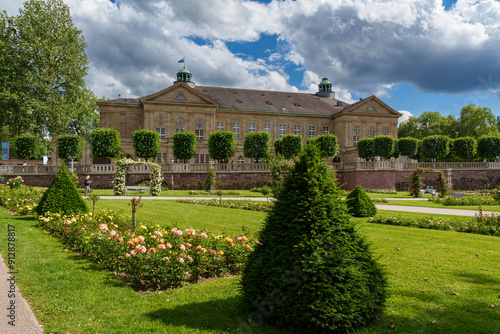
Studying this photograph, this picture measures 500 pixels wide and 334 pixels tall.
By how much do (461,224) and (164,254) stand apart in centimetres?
1087

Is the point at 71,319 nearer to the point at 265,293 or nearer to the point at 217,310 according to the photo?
the point at 217,310

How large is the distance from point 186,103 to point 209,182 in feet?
80.0

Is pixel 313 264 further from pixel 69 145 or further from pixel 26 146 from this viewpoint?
pixel 26 146

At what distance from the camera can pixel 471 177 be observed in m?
41.9

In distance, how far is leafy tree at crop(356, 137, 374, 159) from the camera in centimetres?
4650

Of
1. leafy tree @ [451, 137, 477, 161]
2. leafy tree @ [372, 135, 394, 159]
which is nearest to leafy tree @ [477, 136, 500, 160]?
leafy tree @ [451, 137, 477, 161]

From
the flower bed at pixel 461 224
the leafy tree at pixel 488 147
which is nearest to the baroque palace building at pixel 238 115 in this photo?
the leafy tree at pixel 488 147

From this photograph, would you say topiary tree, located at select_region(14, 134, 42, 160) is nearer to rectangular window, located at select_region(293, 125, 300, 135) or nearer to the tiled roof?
the tiled roof

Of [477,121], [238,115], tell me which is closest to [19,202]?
[238,115]

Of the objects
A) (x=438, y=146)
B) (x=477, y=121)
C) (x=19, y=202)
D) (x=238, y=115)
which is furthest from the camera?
(x=477, y=121)

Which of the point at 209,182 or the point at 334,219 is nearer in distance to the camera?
the point at 334,219

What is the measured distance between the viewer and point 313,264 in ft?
12.4

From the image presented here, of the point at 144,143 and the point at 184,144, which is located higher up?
the point at 144,143

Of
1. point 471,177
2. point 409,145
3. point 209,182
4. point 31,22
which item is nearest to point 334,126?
point 409,145
